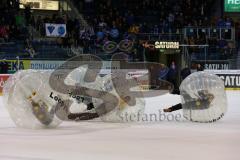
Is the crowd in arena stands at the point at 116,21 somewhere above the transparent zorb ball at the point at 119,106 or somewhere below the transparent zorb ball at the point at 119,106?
above

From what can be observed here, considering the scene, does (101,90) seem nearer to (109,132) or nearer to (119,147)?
(109,132)

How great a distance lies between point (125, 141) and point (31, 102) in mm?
1686

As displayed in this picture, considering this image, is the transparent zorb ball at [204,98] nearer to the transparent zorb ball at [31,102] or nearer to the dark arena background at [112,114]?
the dark arena background at [112,114]

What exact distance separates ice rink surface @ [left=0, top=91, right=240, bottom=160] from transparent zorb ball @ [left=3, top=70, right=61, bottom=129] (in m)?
0.17

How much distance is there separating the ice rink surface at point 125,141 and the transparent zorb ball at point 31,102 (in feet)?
0.56

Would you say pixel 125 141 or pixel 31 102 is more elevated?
pixel 31 102

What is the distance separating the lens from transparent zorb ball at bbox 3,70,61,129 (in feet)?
23.3

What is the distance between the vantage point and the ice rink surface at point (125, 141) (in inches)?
203

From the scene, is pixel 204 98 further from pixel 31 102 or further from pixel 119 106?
pixel 31 102

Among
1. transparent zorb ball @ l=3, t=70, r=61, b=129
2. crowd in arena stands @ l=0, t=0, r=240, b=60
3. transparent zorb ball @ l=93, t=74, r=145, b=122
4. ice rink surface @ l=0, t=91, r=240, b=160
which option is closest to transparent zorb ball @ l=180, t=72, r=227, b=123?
ice rink surface @ l=0, t=91, r=240, b=160

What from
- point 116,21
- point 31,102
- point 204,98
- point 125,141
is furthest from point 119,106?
point 116,21

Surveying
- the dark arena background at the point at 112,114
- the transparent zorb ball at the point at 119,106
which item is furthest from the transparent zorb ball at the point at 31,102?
the transparent zorb ball at the point at 119,106

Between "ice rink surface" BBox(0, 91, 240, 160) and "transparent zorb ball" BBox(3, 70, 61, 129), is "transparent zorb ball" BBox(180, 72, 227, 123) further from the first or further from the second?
"transparent zorb ball" BBox(3, 70, 61, 129)

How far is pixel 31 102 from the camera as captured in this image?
708 centimetres
